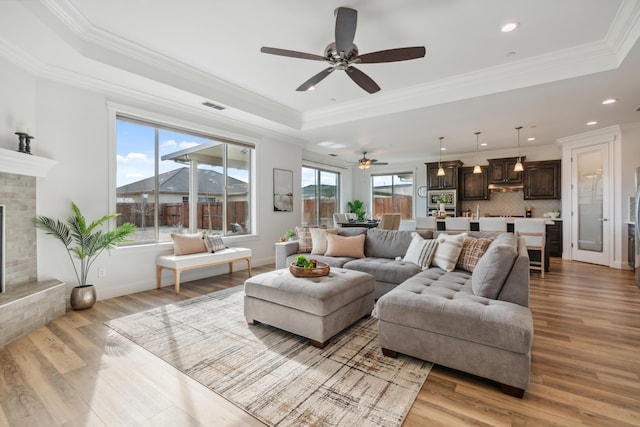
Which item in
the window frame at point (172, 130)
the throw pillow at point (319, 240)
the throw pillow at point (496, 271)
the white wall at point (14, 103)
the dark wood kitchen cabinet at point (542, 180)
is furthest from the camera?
the dark wood kitchen cabinet at point (542, 180)

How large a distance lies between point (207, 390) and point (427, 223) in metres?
5.43

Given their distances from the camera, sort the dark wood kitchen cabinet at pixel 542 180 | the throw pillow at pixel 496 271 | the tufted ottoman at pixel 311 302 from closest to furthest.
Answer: the throw pillow at pixel 496 271 → the tufted ottoman at pixel 311 302 → the dark wood kitchen cabinet at pixel 542 180

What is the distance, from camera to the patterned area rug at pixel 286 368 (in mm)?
1704

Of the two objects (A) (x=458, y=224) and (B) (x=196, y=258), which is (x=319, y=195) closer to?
(A) (x=458, y=224)

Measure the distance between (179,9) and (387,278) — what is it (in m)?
3.56

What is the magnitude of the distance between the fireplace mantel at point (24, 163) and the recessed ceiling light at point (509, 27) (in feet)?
16.6

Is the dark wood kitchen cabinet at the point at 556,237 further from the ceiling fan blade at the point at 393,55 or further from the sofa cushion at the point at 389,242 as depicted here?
the ceiling fan blade at the point at 393,55

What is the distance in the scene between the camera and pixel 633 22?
273 centimetres

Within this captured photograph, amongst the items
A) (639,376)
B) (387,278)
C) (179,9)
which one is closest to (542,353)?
(639,376)

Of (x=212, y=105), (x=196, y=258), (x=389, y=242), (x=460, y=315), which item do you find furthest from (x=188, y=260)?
(x=460, y=315)

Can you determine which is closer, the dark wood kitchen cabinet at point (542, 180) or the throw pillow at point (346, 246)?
the throw pillow at point (346, 246)

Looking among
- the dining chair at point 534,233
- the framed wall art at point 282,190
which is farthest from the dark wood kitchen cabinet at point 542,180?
the framed wall art at point 282,190

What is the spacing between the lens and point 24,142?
3.06 meters

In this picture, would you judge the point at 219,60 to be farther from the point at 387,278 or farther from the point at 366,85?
the point at 387,278
